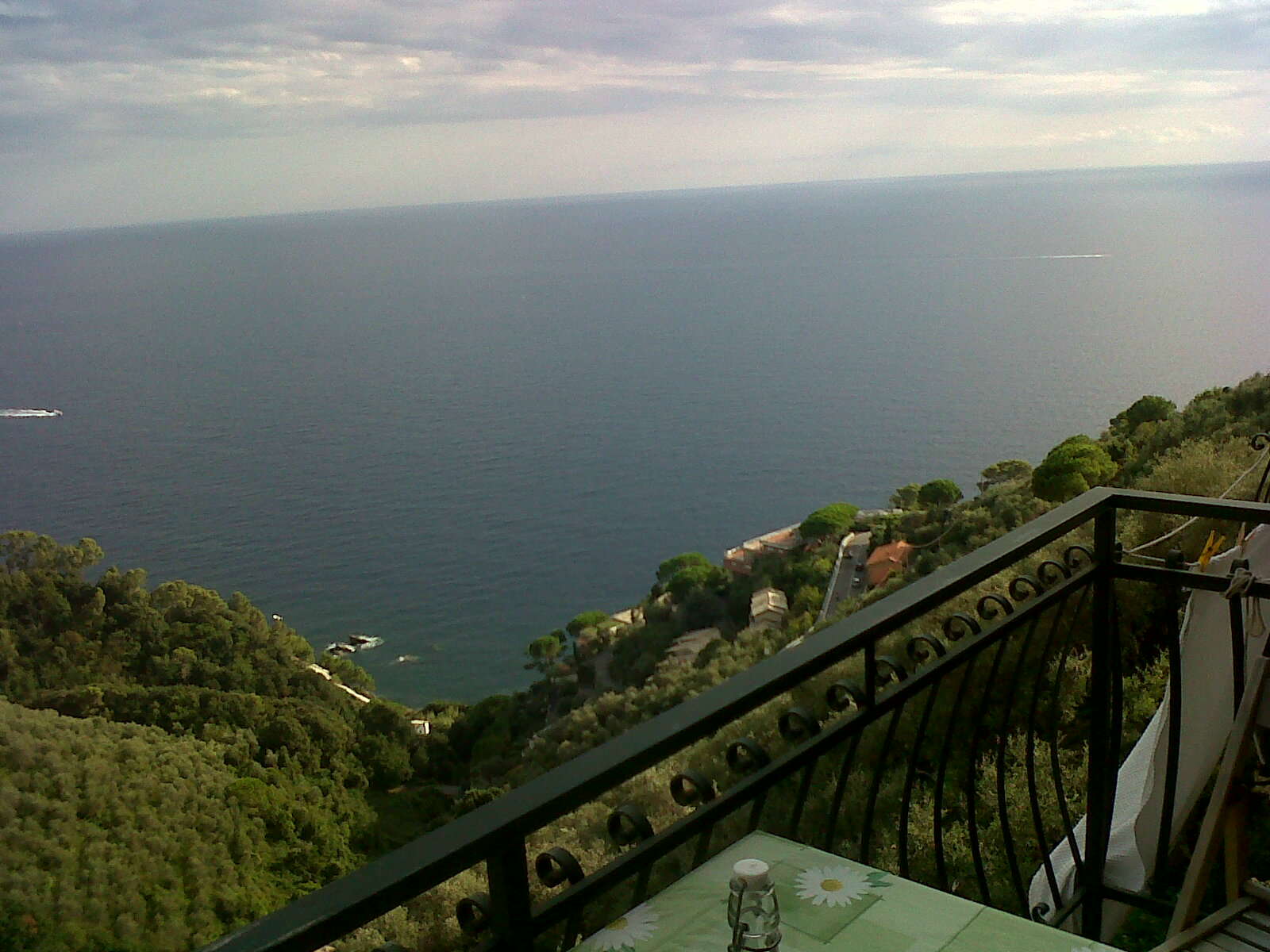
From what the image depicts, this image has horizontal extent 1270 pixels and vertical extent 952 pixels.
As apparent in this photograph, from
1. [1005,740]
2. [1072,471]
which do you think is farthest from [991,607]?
[1072,471]

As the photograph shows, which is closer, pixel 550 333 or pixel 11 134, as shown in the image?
pixel 11 134

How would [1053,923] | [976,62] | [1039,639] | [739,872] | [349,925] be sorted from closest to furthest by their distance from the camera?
[349,925] → [739,872] → [1053,923] → [1039,639] → [976,62]

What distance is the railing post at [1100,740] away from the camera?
1.74 metres

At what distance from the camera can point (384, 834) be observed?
21.8 m

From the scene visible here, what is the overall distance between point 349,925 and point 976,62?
75.9 m

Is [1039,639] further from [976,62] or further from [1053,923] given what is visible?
[976,62]

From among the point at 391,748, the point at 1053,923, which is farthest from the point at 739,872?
the point at 391,748

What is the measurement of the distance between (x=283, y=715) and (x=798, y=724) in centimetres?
2537

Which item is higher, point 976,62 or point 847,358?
point 976,62

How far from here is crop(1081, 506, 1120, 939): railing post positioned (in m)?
1.74

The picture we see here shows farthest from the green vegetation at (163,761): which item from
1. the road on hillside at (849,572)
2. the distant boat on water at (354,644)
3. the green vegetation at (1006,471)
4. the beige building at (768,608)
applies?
the green vegetation at (1006,471)

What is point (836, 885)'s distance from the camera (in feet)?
3.11

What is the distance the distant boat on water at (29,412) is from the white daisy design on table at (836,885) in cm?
8423

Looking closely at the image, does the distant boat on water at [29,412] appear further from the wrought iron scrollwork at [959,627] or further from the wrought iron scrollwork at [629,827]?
the wrought iron scrollwork at [629,827]
